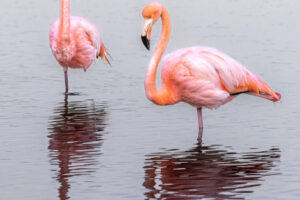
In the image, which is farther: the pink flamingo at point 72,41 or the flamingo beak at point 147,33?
the pink flamingo at point 72,41

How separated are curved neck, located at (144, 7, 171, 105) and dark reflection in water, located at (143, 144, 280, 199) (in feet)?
2.21

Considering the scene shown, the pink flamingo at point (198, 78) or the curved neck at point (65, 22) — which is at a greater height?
the curved neck at point (65, 22)

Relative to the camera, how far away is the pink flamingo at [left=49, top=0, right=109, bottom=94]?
12.9 metres

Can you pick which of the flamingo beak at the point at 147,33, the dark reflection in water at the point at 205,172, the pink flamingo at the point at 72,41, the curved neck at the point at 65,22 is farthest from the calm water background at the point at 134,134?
the flamingo beak at the point at 147,33

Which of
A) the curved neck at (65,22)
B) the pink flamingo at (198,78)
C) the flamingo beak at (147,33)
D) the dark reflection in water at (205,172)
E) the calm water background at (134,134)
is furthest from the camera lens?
the curved neck at (65,22)

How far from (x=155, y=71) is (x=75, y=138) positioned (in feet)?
4.74

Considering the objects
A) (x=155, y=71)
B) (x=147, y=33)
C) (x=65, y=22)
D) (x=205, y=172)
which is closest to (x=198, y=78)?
(x=155, y=71)

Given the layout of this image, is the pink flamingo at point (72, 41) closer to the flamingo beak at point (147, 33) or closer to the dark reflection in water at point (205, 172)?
the flamingo beak at point (147, 33)

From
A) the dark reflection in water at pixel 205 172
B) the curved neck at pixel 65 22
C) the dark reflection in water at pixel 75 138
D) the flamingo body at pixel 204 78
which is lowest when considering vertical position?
the dark reflection in water at pixel 205 172

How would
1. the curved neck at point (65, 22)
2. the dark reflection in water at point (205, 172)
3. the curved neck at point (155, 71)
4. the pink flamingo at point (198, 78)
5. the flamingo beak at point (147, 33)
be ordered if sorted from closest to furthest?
the dark reflection in water at point (205, 172) → the flamingo beak at point (147, 33) → the curved neck at point (155, 71) → the pink flamingo at point (198, 78) → the curved neck at point (65, 22)

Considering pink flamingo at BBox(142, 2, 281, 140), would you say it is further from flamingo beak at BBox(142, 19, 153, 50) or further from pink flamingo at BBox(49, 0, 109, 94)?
pink flamingo at BBox(49, 0, 109, 94)

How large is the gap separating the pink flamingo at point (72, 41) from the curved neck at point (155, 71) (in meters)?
4.14

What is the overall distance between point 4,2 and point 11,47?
12.7 m

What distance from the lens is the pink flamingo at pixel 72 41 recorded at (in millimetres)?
12875
